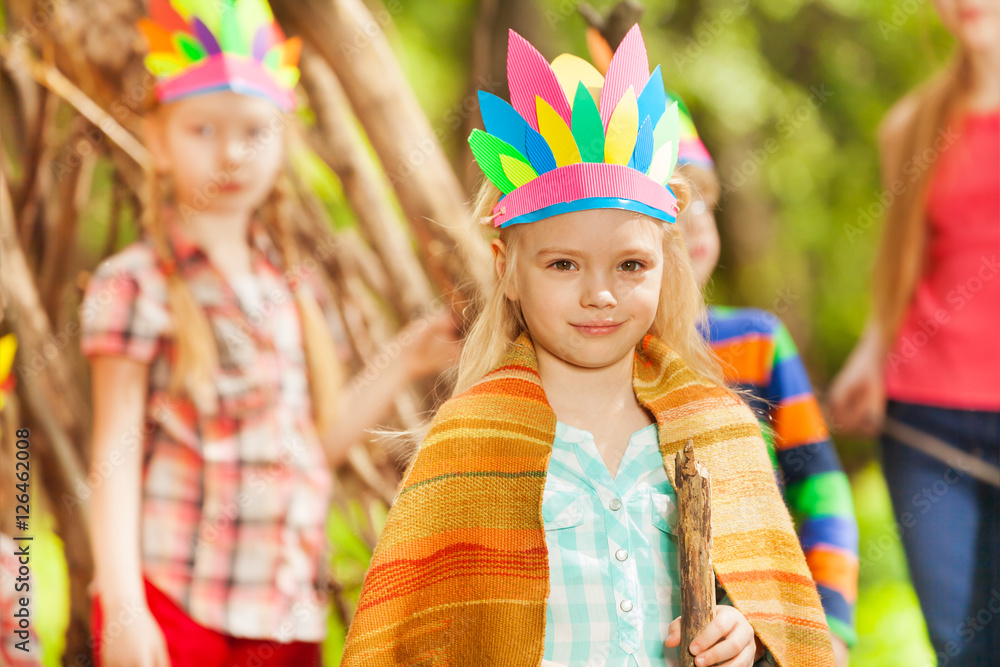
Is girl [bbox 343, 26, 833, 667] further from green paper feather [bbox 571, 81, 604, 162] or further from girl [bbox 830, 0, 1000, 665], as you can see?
girl [bbox 830, 0, 1000, 665]

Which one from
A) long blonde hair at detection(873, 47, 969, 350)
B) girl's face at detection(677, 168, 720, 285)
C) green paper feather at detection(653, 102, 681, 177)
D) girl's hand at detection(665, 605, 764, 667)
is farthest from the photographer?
long blonde hair at detection(873, 47, 969, 350)

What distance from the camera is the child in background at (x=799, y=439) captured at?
6.06 feet

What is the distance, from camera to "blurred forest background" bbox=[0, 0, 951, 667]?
2471 millimetres

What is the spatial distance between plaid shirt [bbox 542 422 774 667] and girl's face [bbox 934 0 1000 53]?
6.36ft

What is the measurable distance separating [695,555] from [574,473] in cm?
22

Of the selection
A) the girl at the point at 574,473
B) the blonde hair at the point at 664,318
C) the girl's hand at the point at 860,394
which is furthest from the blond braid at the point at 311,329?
the girl's hand at the point at 860,394

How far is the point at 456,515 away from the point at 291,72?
60.9 inches

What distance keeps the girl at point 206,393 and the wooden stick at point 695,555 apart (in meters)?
1.42

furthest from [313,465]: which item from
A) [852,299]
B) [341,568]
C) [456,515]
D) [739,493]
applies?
[852,299]

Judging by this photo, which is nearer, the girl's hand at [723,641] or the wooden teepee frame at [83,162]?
the girl's hand at [723,641]

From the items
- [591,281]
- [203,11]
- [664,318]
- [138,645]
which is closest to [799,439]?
[664,318]

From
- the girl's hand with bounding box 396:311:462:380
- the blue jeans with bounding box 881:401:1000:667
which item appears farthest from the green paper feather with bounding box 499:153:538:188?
the blue jeans with bounding box 881:401:1000:667

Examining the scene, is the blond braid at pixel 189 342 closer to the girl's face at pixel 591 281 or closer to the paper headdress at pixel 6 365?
the paper headdress at pixel 6 365

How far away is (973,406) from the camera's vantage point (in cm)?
237
